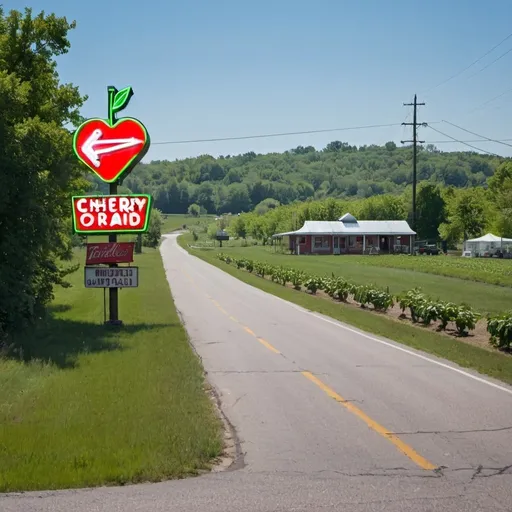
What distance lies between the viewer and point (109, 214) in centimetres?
2023

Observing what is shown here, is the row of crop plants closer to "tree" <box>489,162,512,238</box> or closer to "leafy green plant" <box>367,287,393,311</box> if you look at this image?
"leafy green plant" <box>367,287,393,311</box>

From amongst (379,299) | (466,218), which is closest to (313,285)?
(379,299)

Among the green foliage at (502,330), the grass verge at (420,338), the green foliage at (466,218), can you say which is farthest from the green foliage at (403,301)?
the green foliage at (466,218)

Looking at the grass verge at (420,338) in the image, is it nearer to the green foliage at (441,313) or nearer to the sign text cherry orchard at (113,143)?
the green foliage at (441,313)

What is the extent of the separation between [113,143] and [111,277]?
3973mm

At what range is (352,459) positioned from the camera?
8.03 meters

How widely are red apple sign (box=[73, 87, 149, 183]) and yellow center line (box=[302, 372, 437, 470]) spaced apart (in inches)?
411

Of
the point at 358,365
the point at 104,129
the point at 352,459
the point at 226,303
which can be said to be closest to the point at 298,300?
the point at 226,303

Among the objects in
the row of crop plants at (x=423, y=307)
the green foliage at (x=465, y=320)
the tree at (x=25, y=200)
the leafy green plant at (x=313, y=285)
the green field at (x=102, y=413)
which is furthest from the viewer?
the leafy green plant at (x=313, y=285)

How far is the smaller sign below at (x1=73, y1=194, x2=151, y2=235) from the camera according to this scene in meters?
20.2

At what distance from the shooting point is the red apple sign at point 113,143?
2083 centimetres

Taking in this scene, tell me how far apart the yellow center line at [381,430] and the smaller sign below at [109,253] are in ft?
31.0

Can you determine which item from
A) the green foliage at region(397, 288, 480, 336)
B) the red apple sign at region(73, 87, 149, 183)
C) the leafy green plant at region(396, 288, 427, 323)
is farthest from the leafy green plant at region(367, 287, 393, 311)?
the red apple sign at region(73, 87, 149, 183)

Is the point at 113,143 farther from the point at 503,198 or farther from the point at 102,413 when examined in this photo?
the point at 503,198
